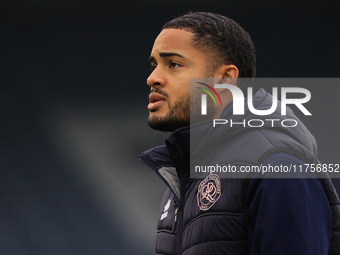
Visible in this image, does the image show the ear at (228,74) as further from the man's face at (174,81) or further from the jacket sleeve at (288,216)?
the jacket sleeve at (288,216)

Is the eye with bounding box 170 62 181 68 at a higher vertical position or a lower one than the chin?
higher

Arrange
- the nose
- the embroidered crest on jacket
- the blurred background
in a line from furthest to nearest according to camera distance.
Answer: the blurred background
the nose
the embroidered crest on jacket

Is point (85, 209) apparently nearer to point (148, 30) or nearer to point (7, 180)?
point (7, 180)

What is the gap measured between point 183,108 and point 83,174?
2.71 m

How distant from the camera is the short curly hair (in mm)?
797

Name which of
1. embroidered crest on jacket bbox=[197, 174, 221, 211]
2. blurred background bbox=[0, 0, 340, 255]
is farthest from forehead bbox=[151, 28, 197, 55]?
blurred background bbox=[0, 0, 340, 255]

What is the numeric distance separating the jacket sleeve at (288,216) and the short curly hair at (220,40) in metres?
0.34

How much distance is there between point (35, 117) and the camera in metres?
3.44

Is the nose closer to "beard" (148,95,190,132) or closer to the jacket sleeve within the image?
"beard" (148,95,190,132)

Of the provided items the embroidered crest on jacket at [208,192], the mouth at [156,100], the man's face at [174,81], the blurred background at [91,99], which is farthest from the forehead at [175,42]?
the blurred background at [91,99]

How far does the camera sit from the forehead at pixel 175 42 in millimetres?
776

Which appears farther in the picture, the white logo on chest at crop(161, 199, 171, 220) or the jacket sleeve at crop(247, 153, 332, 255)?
the white logo on chest at crop(161, 199, 171, 220)

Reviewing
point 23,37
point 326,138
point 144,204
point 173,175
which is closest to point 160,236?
point 173,175

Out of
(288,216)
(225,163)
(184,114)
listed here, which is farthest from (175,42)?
(288,216)
